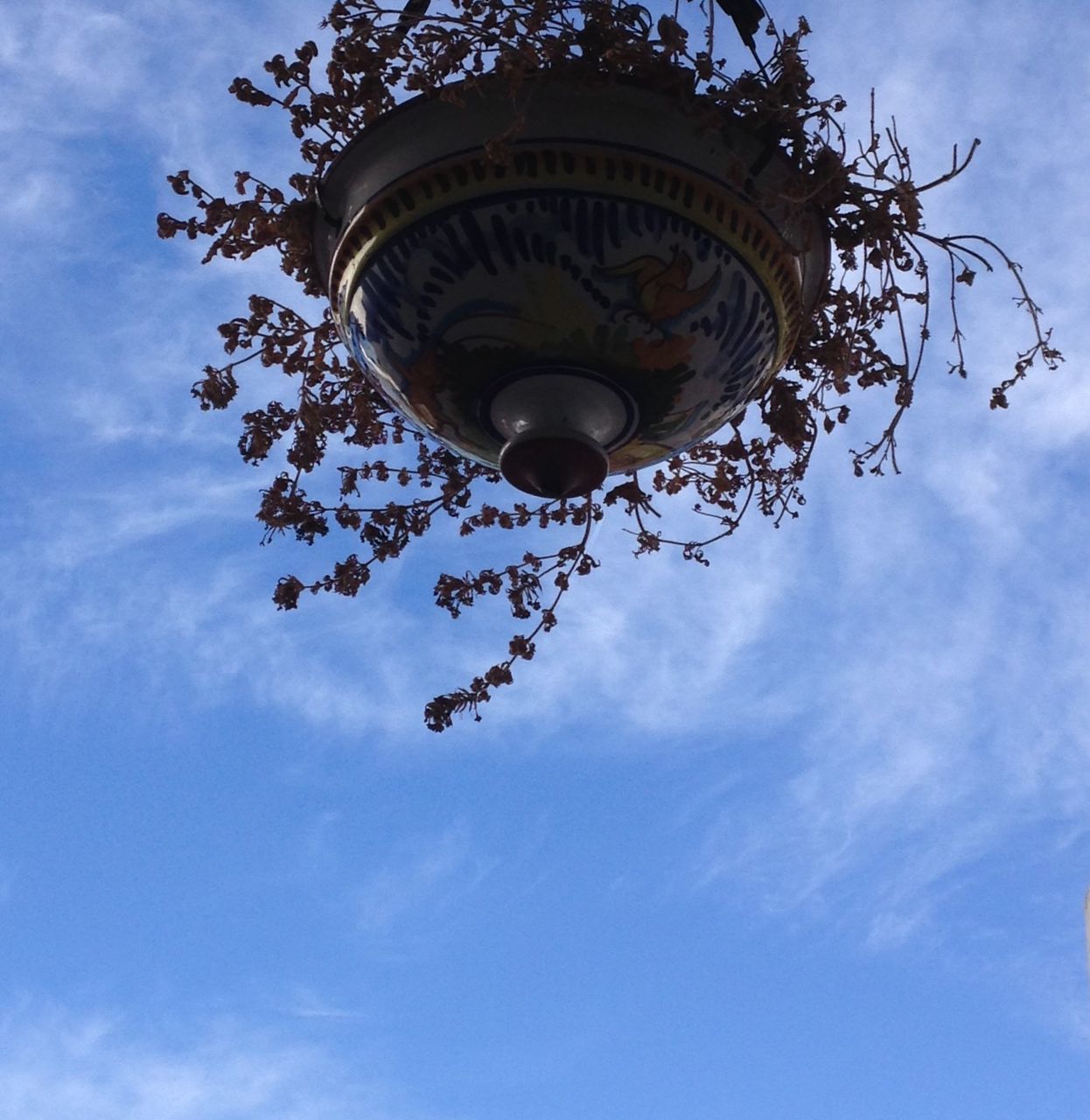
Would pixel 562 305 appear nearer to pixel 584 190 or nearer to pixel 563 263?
pixel 563 263

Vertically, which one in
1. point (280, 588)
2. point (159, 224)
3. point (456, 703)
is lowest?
point (456, 703)

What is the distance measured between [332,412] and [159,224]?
555 mm

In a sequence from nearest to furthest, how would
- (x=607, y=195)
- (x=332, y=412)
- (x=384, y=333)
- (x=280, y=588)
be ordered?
(x=607, y=195)
(x=384, y=333)
(x=280, y=588)
(x=332, y=412)

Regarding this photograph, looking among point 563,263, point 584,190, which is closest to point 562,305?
point 563,263

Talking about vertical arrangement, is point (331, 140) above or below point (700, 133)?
above

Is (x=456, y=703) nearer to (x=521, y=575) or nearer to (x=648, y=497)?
(x=521, y=575)

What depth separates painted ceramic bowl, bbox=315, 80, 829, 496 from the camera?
2707mm

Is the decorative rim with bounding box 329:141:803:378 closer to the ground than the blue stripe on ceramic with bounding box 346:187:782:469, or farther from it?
farther from it

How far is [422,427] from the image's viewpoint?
310 cm

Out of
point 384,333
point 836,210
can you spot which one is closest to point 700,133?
point 836,210

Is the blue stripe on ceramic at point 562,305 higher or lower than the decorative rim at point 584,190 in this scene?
lower

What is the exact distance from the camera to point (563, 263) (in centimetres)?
271

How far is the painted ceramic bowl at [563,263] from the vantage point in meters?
2.71

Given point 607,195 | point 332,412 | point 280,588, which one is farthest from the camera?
point 332,412
